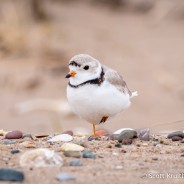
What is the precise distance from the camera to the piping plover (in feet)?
14.2

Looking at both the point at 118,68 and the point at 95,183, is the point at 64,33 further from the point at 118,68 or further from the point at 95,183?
the point at 95,183

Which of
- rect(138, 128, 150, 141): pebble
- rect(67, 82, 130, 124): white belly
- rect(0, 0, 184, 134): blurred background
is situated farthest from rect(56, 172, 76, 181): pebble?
rect(0, 0, 184, 134): blurred background

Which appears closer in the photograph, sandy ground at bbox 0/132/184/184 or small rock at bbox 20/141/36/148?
sandy ground at bbox 0/132/184/184

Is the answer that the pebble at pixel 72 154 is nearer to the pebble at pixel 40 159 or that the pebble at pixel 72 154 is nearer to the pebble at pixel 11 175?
the pebble at pixel 40 159

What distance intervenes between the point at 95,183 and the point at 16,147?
100cm

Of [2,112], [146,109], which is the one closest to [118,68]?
[146,109]

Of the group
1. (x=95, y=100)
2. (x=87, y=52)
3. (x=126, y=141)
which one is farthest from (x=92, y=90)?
(x=87, y=52)

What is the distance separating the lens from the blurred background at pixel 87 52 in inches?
317

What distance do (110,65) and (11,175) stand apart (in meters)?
6.04

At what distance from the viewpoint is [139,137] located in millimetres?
4605

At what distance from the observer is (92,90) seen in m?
4.33

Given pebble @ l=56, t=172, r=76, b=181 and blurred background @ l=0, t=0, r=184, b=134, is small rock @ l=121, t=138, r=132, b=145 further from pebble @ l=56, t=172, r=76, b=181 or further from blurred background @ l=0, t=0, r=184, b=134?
blurred background @ l=0, t=0, r=184, b=134

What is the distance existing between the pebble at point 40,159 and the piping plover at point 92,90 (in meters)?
0.68

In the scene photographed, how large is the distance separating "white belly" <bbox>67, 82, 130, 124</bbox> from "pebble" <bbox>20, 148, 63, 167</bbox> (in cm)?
68
